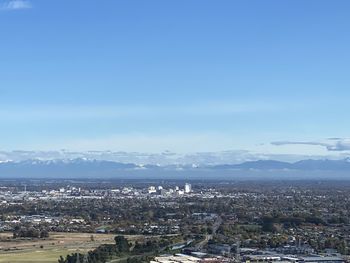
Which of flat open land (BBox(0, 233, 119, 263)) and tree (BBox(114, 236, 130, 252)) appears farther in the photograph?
tree (BBox(114, 236, 130, 252))

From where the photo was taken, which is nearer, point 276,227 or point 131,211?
point 276,227

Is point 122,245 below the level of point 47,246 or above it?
above

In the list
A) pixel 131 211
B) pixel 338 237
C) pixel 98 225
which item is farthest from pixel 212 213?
pixel 338 237

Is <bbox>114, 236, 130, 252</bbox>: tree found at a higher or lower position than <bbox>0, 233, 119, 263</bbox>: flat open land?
higher

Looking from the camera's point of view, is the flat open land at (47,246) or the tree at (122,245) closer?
the flat open land at (47,246)

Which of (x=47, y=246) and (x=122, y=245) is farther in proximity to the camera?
(x=47, y=246)

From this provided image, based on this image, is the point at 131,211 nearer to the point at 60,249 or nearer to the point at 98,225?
the point at 98,225

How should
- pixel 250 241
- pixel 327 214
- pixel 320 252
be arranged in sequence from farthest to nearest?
1. pixel 327 214
2. pixel 250 241
3. pixel 320 252

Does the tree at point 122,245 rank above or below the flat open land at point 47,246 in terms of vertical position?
above
